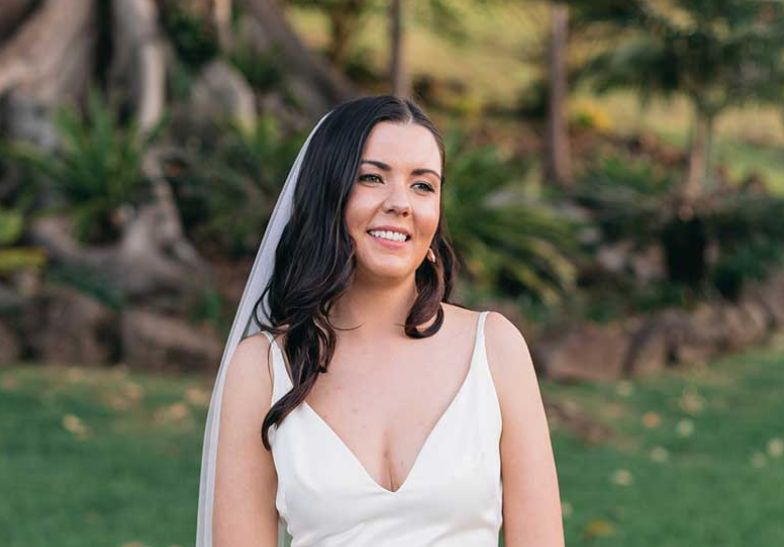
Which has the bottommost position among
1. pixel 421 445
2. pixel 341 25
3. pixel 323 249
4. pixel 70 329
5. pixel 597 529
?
pixel 597 529

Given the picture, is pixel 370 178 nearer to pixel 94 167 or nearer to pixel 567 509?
pixel 567 509

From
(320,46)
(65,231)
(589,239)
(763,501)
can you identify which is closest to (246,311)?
(763,501)

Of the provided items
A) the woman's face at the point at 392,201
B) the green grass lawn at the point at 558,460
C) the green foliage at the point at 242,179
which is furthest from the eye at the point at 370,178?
the green foliage at the point at 242,179

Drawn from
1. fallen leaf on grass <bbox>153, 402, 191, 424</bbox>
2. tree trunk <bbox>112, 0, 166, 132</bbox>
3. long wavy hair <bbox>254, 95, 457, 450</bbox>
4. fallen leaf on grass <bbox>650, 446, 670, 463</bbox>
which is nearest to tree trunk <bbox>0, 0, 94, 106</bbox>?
tree trunk <bbox>112, 0, 166, 132</bbox>

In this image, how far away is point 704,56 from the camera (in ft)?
38.0

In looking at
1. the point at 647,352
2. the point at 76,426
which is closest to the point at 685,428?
the point at 647,352

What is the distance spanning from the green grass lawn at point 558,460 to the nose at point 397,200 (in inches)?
153

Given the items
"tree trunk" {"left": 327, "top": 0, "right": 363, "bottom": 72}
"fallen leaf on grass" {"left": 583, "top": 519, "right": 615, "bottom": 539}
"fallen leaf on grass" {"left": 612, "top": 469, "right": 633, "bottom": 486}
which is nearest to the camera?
"fallen leaf on grass" {"left": 583, "top": 519, "right": 615, "bottom": 539}

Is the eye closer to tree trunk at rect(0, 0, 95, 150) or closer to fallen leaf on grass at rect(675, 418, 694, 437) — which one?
fallen leaf on grass at rect(675, 418, 694, 437)

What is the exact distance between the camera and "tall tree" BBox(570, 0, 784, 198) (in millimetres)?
11430

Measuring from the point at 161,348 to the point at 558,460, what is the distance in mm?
2839

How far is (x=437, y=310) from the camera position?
2.42 m

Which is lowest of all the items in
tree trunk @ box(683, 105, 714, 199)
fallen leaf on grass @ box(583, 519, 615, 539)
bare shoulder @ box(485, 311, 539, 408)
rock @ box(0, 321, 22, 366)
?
fallen leaf on grass @ box(583, 519, 615, 539)

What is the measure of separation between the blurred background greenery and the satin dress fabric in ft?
12.4
